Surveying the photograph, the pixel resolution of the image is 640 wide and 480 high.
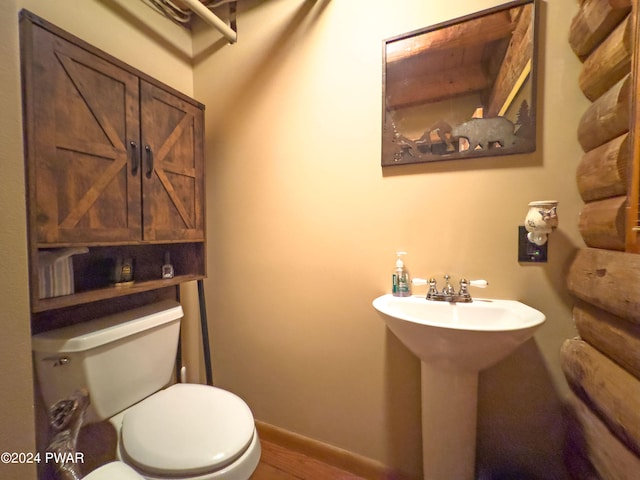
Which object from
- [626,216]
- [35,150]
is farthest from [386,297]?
[35,150]

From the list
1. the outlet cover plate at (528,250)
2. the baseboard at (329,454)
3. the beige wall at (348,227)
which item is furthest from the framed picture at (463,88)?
the baseboard at (329,454)

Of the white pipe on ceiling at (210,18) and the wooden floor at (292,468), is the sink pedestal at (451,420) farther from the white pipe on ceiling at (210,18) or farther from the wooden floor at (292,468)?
the white pipe on ceiling at (210,18)

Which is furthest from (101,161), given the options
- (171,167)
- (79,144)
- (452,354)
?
(452,354)

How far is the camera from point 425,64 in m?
1.03

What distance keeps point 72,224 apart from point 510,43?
1.67m

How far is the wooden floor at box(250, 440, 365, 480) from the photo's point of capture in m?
1.14

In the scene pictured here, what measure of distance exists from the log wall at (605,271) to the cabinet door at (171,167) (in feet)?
5.06

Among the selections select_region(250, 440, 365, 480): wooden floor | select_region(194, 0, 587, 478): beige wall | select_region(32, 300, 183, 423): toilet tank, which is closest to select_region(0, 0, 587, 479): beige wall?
select_region(194, 0, 587, 478): beige wall

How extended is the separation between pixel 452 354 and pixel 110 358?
1183 millimetres

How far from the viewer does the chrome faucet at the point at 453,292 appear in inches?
37.4

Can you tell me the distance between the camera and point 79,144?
2.70ft

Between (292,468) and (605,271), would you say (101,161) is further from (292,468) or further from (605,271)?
(605,271)

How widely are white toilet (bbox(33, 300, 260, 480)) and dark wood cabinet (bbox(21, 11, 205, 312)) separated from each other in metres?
0.14

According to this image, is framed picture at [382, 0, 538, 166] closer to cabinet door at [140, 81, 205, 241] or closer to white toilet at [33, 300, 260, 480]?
cabinet door at [140, 81, 205, 241]
